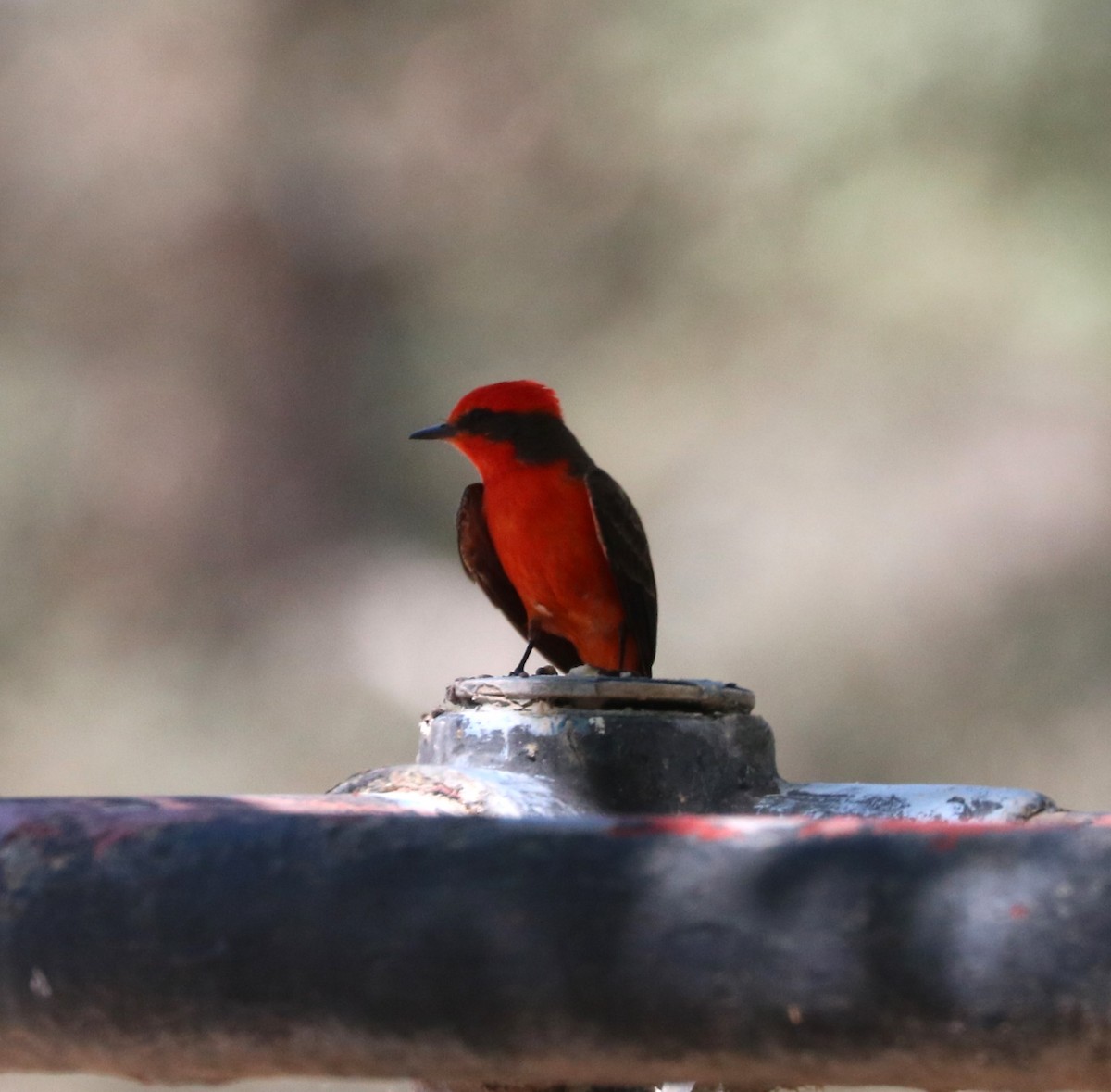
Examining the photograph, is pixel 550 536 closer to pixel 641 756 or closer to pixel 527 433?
pixel 527 433

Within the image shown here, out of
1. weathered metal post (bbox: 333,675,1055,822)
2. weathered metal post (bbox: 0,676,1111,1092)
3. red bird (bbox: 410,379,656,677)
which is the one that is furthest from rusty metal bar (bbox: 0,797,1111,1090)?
red bird (bbox: 410,379,656,677)

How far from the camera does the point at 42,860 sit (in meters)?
1.35

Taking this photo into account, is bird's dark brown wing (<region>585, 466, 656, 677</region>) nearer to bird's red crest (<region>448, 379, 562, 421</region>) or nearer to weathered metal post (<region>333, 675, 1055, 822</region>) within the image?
bird's red crest (<region>448, 379, 562, 421</region>)

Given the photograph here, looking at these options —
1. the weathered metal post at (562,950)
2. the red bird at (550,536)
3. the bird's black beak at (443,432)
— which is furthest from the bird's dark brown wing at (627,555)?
the weathered metal post at (562,950)

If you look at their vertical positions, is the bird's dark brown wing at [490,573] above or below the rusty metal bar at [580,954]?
above

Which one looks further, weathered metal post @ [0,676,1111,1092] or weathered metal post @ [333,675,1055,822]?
weathered metal post @ [333,675,1055,822]

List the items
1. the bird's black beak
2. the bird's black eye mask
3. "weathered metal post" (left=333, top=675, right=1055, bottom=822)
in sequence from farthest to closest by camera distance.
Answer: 1. the bird's black beak
2. the bird's black eye mask
3. "weathered metal post" (left=333, top=675, right=1055, bottom=822)

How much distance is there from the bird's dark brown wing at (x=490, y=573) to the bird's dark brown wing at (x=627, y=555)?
257 mm

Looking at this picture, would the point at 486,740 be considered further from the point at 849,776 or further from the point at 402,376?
the point at 402,376

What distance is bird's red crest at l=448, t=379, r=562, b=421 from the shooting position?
5012 mm

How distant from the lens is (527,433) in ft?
16.4

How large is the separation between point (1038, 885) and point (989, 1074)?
0.13m

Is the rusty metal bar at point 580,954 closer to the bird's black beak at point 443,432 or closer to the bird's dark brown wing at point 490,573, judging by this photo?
the bird's dark brown wing at point 490,573

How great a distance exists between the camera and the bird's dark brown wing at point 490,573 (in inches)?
196
